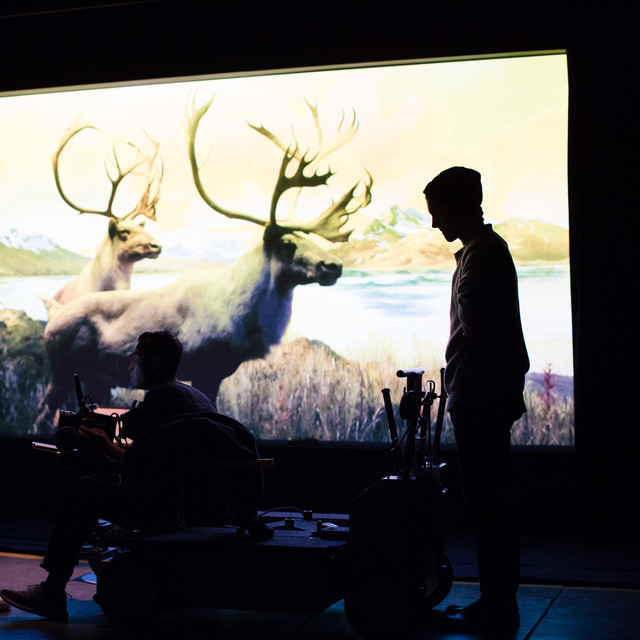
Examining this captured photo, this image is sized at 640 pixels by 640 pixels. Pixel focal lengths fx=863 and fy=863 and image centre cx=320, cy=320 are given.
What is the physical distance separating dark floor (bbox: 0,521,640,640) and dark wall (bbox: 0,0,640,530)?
2.12 ft

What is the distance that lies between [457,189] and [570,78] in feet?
7.57

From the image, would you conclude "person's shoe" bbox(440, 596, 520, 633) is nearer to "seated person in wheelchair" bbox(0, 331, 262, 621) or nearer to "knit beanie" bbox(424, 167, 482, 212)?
"seated person in wheelchair" bbox(0, 331, 262, 621)

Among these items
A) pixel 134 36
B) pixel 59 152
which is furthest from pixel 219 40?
pixel 59 152

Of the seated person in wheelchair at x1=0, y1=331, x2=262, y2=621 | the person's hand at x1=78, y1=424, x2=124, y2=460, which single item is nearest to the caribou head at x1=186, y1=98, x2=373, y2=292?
the person's hand at x1=78, y1=424, x2=124, y2=460

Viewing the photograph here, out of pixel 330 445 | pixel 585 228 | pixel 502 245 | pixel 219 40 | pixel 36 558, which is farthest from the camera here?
pixel 219 40

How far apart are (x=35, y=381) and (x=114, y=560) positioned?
9.54 feet

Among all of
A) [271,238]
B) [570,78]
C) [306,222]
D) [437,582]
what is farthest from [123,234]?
[437,582]

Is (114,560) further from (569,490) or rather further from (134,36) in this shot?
(134,36)

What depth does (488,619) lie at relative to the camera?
257 centimetres

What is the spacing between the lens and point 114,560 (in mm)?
2660

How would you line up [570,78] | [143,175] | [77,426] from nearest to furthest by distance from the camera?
1. [77,426]
2. [570,78]
3. [143,175]

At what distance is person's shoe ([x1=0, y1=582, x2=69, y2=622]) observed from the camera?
2.66 m

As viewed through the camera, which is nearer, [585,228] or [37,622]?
[37,622]

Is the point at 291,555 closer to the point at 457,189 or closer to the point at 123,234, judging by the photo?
the point at 457,189
